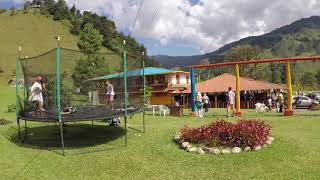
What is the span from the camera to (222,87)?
173 ft

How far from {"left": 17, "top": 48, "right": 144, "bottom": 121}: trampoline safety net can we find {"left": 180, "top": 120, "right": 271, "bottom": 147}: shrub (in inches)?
114

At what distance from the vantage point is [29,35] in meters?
123

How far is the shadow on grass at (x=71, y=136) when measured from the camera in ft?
50.3

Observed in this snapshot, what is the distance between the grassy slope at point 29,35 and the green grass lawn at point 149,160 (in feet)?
297

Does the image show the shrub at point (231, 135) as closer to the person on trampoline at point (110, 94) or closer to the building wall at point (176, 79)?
the person on trampoline at point (110, 94)

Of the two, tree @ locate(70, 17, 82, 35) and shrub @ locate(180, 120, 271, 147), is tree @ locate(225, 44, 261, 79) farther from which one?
shrub @ locate(180, 120, 271, 147)

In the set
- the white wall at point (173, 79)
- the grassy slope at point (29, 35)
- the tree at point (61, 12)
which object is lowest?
the white wall at point (173, 79)

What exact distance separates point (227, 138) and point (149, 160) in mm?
2753

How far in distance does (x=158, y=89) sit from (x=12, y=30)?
266ft

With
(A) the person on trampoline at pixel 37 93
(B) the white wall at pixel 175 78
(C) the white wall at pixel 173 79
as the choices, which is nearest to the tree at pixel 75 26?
(B) the white wall at pixel 175 78

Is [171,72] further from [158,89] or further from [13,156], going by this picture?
[13,156]

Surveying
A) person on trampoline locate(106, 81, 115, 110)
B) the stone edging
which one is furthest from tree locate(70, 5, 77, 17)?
the stone edging

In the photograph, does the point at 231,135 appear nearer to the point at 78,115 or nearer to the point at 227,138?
the point at 227,138

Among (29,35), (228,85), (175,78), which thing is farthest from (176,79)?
(29,35)
